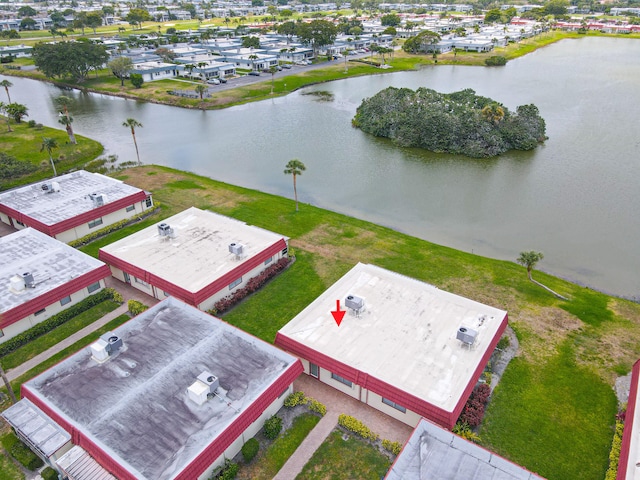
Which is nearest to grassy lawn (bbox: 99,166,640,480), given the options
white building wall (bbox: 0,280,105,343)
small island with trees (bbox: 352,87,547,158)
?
white building wall (bbox: 0,280,105,343)

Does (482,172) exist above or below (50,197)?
below

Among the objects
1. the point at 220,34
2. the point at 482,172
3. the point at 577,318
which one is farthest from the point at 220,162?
the point at 220,34

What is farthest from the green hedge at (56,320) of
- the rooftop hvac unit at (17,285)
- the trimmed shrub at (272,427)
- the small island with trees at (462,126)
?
the small island with trees at (462,126)

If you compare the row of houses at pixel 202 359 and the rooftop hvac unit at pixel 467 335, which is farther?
the rooftop hvac unit at pixel 467 335

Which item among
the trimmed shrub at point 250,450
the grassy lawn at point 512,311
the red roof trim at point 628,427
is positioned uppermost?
the red roof trim at point 628,427

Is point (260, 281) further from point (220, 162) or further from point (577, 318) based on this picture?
point (220, 162)

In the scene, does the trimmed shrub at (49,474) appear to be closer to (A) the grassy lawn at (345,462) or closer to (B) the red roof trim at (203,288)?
(A) the grassy lawn at (345,462)

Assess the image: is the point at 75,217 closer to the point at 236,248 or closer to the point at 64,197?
the point at 64,197
